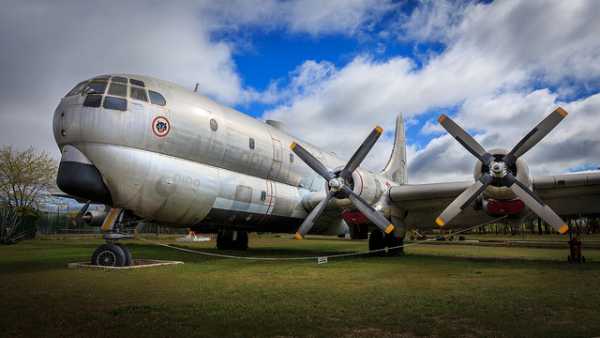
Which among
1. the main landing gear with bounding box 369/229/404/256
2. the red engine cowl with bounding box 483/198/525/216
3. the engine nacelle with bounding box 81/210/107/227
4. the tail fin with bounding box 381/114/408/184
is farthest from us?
the tail fin with bounding box 381/114/408/184

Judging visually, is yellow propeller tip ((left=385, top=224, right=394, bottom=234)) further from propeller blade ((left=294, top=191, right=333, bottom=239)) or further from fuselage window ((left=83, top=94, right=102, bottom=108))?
fuselage window ((left=83, top=94, right=102, bottom=108))

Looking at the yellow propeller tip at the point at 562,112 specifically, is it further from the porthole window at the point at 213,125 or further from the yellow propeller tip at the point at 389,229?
the porthole window at the point at 213,125

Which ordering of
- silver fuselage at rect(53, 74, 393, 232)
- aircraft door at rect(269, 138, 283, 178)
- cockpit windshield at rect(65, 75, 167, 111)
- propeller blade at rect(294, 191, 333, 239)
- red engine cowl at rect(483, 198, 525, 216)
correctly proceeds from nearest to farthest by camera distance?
silver fuselage at rect(53, 74, 393, 232), cockpit windshield at rect(65, 75, 167, 111), red engine cowl at rect(483, 198, 525, 216), propeller blade at rect(294, 191, 333, 239), aircraft door at rect(269, 138, 283, 178)

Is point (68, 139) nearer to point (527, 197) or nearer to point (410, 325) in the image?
point (410, 325)

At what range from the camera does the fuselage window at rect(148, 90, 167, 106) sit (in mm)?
10740

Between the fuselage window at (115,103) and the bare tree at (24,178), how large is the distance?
2946cm

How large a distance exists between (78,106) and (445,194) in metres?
11.3

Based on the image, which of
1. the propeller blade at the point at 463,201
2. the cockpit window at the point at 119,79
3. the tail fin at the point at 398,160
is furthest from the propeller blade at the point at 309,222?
the tail fin at the point at 398,160

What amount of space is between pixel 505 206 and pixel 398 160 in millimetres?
13264

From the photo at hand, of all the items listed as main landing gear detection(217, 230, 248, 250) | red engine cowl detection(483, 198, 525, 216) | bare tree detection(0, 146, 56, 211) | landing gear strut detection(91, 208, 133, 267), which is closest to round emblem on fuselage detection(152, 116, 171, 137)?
landing gear strut detection(91, 208, 133, 267)

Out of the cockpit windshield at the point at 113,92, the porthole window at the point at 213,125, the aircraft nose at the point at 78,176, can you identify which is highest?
the cockpit windshield at the point at 113,92

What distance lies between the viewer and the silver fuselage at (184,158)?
9898mm

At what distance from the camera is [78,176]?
31.8 feet

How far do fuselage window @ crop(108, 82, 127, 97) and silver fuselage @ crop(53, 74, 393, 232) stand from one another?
395 mm
